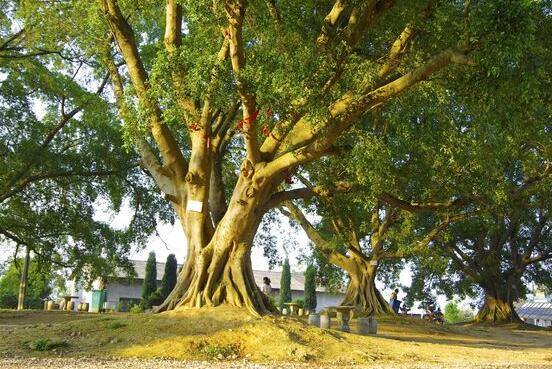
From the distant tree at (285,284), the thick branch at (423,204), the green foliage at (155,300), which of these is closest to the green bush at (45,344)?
the thick branch at (423,204)

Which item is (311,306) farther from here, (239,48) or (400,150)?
(239,48)

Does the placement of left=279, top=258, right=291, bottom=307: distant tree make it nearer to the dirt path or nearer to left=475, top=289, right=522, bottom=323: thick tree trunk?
left=475, top=289, right=522, bottom=323: thick tree trunk

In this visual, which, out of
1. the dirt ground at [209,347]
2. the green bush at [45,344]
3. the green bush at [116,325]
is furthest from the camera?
the green bush at [116,325]

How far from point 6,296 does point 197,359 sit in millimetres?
40858

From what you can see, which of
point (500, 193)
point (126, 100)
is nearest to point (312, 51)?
point (126, 100)

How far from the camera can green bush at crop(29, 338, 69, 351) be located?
9320mm

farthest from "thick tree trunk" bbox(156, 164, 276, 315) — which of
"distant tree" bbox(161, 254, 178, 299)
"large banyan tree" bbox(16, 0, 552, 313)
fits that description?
"distant tree" bbox(161, 254, 178, 299)

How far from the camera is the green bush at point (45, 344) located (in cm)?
932

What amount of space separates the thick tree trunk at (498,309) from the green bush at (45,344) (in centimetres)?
2749

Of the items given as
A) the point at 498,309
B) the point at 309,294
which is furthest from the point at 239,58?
the point at 309,294

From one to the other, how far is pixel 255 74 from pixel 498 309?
89.0 feet

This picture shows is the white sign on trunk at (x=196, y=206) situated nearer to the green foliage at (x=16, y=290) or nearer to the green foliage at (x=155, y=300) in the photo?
the green foliage at (x=155, y=300)

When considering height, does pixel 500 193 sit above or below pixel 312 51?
below

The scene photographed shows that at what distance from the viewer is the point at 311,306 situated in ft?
137
